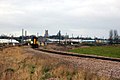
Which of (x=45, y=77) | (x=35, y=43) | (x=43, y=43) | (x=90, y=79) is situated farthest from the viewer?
(x=43, y=43)

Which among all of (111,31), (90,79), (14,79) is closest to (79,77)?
(90,79)

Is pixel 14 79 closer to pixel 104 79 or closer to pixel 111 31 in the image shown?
pixel 104 79

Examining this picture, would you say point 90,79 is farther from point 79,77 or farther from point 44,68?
point 44,68

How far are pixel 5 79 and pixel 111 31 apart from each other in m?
189

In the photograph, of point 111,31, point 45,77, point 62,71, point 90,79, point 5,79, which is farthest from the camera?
point 111,31

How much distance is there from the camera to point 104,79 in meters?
13.9

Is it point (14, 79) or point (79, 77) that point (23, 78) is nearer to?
point (14, 79)

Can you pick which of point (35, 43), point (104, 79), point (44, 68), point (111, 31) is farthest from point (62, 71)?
point (111, 31)

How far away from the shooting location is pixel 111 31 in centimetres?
19888

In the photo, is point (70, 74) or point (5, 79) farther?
point (70, 74)

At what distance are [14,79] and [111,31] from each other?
188133 mm

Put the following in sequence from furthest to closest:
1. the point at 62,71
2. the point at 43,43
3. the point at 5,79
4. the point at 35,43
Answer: the point at 43,43 < the point at 35,43 < the point at 62,71 < the point at 5,79

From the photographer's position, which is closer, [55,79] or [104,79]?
[104,79]

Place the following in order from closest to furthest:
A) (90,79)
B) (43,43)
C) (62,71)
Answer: (90,79) → (62,71) → (43,43)
